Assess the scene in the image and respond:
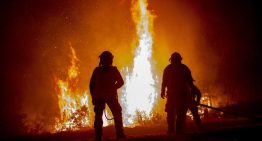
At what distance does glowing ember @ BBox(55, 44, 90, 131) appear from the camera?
53.1ft

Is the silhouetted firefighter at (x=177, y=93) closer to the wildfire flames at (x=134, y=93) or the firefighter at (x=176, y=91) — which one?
the firefighter at (x=176, y=91)

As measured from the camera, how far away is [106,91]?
31.2 ft

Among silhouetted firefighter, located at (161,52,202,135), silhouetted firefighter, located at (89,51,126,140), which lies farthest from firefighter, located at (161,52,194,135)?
silhouetted firefighter, located at (89,51,126,140)

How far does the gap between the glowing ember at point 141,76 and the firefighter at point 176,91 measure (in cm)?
514

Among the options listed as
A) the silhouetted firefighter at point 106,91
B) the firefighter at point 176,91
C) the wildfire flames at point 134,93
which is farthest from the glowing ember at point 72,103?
the firefighter at point 176,91

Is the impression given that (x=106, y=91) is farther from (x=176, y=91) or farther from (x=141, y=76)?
(x=141, y=76)

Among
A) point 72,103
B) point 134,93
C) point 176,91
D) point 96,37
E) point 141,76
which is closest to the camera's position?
point 176,91

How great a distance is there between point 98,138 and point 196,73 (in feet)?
42.9

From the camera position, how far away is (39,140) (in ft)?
40.4

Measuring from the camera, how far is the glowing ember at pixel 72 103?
1617 cm

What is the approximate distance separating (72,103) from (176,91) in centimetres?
928

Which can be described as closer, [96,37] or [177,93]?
[177,93]

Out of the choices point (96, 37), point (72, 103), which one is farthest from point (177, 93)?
point (96, 37)

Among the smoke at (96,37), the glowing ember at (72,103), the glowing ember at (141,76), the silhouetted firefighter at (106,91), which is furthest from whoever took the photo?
the smoke at (96,37)
